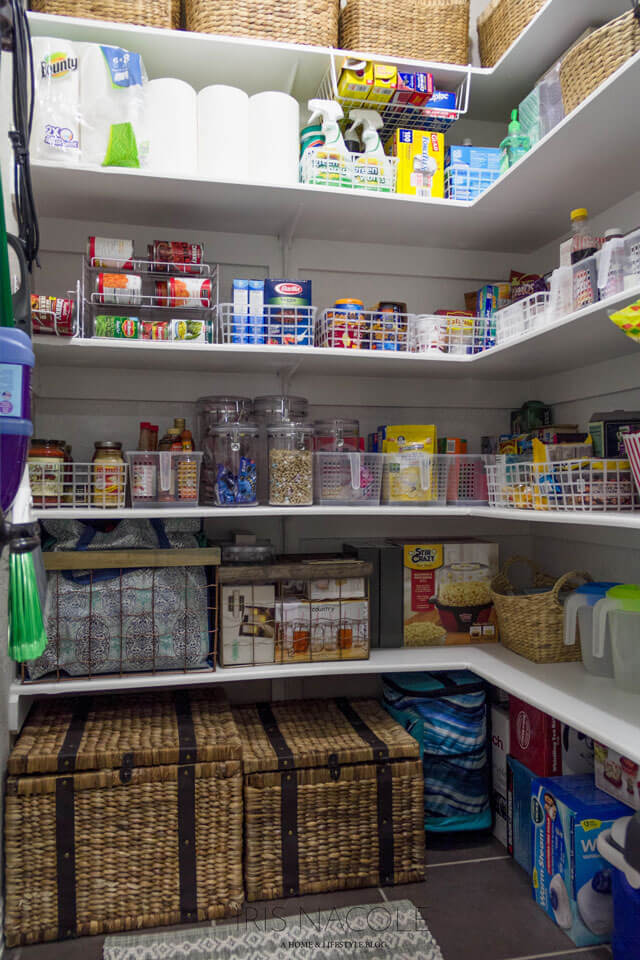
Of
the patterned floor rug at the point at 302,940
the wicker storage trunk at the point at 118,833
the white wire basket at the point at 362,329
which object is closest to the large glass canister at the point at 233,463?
the white wire basket at the point at 362,329

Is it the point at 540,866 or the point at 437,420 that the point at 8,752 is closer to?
the point at 540,866

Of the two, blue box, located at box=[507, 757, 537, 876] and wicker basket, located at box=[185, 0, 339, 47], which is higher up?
wicker basket, located at box=[185, 0, 339, 47]

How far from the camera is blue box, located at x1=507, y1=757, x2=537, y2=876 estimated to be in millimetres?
2059

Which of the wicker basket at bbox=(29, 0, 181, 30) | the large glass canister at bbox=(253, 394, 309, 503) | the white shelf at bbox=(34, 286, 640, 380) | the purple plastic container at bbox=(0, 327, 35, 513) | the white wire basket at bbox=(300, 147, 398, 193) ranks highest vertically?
the wicker basket at bbox=(29, 0, 181, 30)

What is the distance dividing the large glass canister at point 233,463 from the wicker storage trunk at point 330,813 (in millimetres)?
718

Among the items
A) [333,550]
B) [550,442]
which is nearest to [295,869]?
[333,550]

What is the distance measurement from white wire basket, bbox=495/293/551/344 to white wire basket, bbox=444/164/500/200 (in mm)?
419

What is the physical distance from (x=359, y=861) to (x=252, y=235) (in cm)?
202

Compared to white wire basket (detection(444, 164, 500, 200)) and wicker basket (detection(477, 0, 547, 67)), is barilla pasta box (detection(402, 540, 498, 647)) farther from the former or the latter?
wicker basket (detection(477, 0, 547, 67))

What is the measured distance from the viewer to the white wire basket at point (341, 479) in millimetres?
2191

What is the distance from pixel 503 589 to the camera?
250cm

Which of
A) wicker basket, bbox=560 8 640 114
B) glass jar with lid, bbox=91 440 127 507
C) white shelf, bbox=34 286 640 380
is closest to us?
wicker basket, bbox=560 8 640 114

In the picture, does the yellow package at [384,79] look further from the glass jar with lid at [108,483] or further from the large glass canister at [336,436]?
the glass jar with lid at [108,483]

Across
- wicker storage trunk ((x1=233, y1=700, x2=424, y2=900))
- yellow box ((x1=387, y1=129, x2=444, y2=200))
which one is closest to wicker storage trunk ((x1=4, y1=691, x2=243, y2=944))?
wicker storage trunk ((x1=233, y1=700, x2=424, y2=900))
